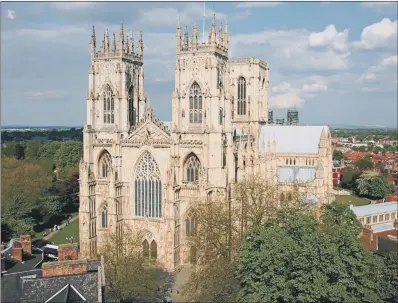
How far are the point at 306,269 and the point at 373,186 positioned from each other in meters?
64.2

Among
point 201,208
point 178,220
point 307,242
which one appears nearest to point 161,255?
point 178,220

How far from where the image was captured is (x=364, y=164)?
320 feet

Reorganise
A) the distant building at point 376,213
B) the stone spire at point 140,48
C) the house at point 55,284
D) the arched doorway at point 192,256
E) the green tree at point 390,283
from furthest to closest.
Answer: the distant building at point 376,213 < the stone spire at point 140,48 < the arched doorway at point 192,256 < the green tree at point 390,283 < the house at point 55,284

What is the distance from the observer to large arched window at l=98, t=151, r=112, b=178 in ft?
154

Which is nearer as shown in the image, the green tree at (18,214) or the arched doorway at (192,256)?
the arched doorway at (192,256)

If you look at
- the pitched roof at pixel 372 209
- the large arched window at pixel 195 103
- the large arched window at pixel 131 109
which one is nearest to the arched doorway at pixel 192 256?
the large arched window at pixel 195 103

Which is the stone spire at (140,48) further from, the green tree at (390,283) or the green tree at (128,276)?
the green tree at (390,283)

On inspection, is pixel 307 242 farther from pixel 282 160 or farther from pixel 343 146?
pixel 343 146

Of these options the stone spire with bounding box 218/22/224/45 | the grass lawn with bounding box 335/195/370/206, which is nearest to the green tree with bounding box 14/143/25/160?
the stone spire with bounding box 218/22/224/45

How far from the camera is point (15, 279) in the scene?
23.4m

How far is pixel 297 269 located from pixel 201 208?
1496 cm

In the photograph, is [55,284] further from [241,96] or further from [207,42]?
[241,96]

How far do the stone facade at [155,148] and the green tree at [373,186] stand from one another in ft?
139

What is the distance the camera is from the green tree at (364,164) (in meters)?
96.4
